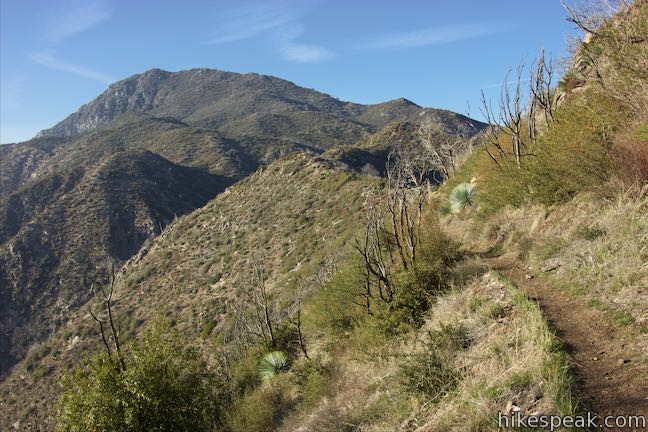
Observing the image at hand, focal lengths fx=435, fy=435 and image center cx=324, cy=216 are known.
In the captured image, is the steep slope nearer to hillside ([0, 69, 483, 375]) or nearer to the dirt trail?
hillside ([0, 69, 483, 375])

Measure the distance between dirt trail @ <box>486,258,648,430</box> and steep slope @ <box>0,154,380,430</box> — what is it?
21168mm

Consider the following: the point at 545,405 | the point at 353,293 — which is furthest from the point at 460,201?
the point at 545,405

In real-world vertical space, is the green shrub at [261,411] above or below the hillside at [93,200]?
below

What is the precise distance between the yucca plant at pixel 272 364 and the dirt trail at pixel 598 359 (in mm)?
11444

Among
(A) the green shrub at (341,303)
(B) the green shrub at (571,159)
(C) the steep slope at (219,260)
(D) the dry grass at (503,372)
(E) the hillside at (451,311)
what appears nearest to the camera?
(D) the dry grass at (503,372)

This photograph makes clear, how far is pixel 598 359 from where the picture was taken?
5.03 meters

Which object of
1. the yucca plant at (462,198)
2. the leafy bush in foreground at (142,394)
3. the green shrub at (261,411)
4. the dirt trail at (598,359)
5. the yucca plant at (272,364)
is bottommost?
the green shrub at (261,411)

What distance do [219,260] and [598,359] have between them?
36.9 metres

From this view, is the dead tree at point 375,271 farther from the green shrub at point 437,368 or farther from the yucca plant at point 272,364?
the yucca plant at point 272,364

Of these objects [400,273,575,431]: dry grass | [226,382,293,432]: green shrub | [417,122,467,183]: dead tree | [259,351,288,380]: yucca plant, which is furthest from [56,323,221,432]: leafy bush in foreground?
[417,122,467,183]: dead tree

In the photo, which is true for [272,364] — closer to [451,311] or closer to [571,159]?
[451,311]

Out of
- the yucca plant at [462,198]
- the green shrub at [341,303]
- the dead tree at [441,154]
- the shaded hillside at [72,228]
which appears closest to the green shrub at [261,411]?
the green shrub at [341,303]

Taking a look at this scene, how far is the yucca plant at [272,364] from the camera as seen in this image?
16.4 metres

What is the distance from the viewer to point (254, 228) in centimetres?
4206
